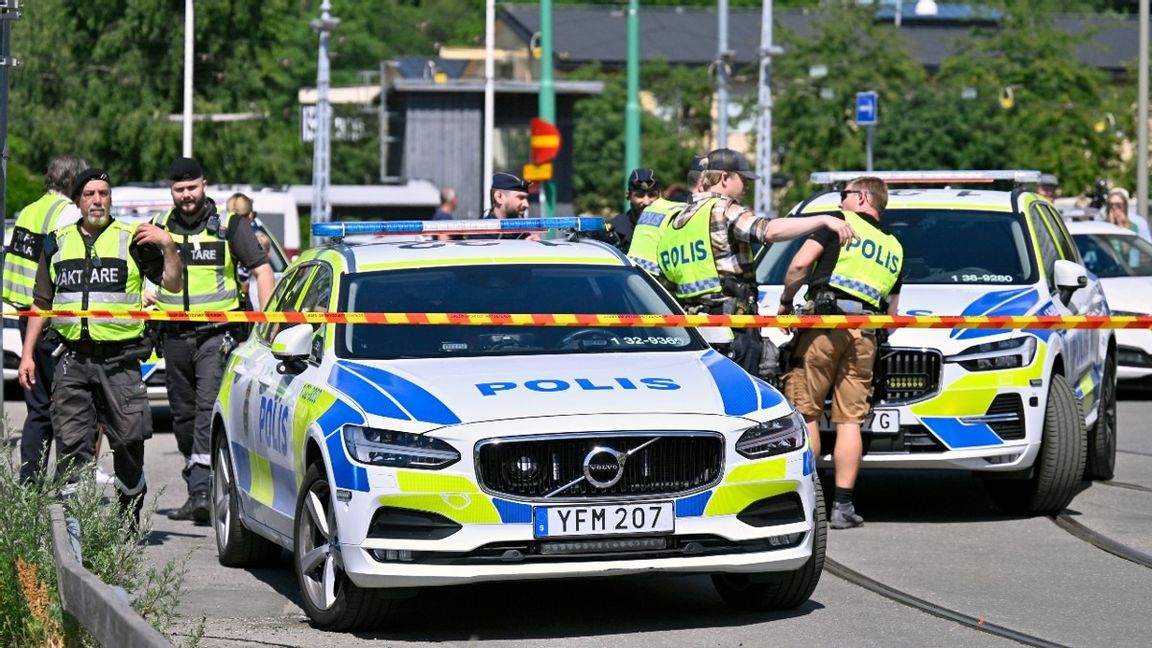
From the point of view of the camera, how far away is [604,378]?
8078 mm

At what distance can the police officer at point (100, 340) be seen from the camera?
9789mm

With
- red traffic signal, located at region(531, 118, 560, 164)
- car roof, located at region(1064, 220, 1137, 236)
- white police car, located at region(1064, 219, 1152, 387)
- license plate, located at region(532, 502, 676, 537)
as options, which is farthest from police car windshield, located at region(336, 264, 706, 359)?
red traffic signal, located at region(531, 118, 560, 164)

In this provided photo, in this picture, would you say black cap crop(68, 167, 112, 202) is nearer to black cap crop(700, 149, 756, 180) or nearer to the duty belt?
the duty belt

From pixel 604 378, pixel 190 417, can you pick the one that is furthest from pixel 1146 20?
pixel 604 378

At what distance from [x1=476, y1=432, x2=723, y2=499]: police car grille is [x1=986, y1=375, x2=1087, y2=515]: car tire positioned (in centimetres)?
383

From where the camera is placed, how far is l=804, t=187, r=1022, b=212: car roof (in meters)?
12.4

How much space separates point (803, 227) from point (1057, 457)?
220cm

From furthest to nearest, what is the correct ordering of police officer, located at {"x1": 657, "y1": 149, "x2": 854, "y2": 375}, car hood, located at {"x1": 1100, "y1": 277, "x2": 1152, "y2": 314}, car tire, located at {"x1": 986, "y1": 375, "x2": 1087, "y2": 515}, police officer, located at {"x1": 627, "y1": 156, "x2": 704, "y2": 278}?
car hood, located at {"x1": 1100, "y1": 277, "x2": 1152, "y2": 314}
police officer, located at {"x1": 627, "y1": 156, "x2": 704, "y2": 278}
car tire, located at {"x1": 986, "y1": 375, "x2": 1087, "y2": 515}
police officer, located at {"x1": 657, "y1": 149, "x2": 854, "y2": 375}

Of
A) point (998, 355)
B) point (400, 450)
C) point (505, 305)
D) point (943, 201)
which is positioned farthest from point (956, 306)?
point (400, 450)

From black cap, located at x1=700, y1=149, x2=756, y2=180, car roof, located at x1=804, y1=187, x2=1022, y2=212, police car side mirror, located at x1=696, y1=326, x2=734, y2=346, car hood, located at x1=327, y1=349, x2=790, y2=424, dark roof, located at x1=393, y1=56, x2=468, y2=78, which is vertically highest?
dark roof, located at x1=393, y1=56, x2=468, y2=78

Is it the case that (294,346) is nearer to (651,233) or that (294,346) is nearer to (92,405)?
(92,405)

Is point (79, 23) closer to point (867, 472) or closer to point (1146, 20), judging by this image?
point (1146, 20)

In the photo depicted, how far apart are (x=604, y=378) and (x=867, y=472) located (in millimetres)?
6044

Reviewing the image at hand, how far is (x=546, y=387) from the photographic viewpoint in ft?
26.0
